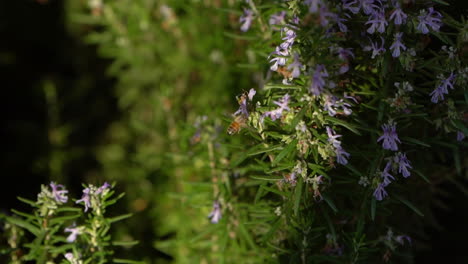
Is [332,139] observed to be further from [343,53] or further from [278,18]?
[278,18]

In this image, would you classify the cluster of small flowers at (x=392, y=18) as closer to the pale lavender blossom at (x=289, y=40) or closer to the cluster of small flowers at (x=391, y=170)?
the pale lavender blossom at (x=289, y=40)

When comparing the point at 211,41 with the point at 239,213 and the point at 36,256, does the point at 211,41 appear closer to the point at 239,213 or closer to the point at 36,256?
the point at 239,213

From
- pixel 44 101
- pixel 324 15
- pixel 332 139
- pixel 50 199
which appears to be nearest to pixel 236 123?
pixel 332 139

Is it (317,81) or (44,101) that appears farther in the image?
(44,101)

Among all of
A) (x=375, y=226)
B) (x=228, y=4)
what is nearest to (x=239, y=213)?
(x=375, y=226)

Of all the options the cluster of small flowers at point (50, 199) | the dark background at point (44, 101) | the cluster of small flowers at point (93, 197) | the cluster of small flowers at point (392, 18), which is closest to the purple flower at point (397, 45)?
the cluster of small flowers at point (392, 18)

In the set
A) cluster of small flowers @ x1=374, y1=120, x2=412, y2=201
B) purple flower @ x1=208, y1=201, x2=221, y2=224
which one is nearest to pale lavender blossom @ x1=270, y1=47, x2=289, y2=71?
cluster of small flowers @ x1=374, y1=120, x2=412, y2=201
